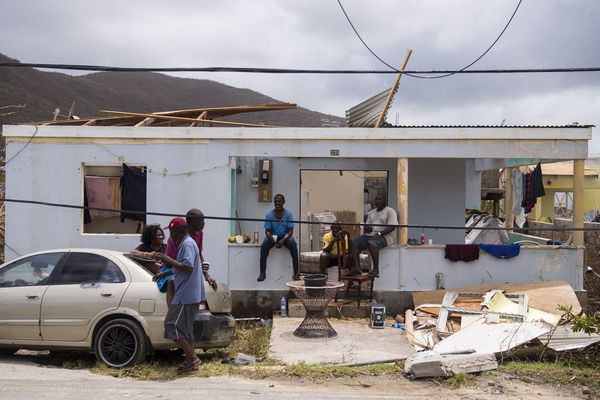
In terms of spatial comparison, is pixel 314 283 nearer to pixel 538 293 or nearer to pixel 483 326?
pixel 483 326

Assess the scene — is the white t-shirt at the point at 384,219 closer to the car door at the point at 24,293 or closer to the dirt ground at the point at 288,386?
the dirt ground at the point at 288,386

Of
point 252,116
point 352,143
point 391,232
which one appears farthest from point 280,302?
point 252,116

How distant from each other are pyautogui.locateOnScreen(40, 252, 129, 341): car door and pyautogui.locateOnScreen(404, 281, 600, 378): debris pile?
11.8ft

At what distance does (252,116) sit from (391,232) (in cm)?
1646

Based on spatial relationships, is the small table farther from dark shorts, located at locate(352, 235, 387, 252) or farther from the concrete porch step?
dark shorts, located at locate(352, 235, 387, 252)

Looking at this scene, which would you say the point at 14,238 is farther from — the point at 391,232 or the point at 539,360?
the point at 539,360

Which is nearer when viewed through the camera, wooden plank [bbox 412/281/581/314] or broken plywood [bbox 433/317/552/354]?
broken plywood [bbox 433/317/552/354]

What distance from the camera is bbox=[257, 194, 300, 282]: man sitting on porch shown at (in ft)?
35.1

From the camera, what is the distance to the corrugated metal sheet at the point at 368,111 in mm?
12324

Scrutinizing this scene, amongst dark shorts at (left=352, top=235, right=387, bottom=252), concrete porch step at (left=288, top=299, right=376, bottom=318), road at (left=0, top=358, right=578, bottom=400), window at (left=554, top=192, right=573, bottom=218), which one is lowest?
road at (left=0, top=358, right=578, bottom=400)

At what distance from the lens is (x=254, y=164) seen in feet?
45.2

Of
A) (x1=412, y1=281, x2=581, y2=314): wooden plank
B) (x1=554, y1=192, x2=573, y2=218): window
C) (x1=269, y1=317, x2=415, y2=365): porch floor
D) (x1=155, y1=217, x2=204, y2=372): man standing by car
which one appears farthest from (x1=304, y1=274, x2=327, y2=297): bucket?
(x1=554, y1=192, x2=573, y2=218): window

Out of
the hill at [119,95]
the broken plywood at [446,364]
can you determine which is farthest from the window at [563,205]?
the broken plywood at [446,364]

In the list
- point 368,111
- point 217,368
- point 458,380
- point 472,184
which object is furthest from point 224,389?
point 472,184
